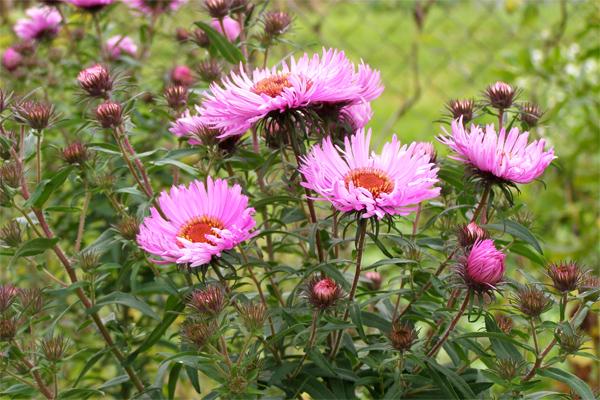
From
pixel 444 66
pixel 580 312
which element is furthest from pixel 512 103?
pixel 444 66

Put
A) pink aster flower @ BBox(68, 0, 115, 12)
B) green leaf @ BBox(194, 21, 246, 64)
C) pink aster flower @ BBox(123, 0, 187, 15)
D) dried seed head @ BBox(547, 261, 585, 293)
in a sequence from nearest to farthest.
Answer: dried seed head @ BBox(547, 261, 585, 293) → green leaf @ BBox(194, 21, 246, 64) → pink aster flower @ BBox(68, 0, 115, 12) → pink aster flower @ BBox(123, 0, 187, 15)

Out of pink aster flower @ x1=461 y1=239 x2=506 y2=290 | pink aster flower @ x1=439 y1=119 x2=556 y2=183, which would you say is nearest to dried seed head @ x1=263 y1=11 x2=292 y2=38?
pink aster flower @ x1=439 y1=119 x2=556 y2=183

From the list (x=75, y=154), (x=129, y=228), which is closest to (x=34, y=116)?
(x=75, y=154)

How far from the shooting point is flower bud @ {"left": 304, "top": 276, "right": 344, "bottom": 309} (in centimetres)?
88

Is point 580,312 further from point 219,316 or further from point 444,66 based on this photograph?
point 444,66

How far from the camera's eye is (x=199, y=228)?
919 millimetres

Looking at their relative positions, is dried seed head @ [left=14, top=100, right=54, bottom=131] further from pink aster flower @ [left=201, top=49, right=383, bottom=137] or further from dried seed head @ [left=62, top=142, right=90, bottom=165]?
pink aster flower @ [left=201, top=49, right=383, bottom=137]

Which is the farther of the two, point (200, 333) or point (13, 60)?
point (13, 60)

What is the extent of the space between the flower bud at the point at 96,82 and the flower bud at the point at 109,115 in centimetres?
7

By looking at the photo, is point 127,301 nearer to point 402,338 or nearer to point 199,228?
point 199,228

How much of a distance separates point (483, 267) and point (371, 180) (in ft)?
0.49

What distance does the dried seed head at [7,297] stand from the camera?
3.20ft

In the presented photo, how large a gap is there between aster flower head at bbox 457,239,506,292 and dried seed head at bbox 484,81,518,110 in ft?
0.76

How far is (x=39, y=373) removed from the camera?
107cm
